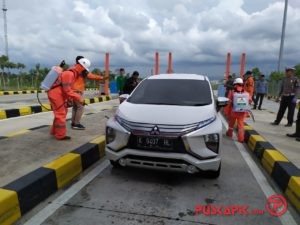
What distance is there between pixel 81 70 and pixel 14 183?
11.4ft

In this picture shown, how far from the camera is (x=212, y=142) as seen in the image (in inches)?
154

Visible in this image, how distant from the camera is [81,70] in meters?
6.44

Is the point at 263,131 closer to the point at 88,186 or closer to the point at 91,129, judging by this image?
the point at 91,129

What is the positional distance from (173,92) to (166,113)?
40.0 inches

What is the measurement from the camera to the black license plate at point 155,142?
3.79 metres

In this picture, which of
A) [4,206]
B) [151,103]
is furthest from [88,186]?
[151,103]

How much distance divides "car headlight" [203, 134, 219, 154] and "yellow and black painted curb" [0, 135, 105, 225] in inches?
78.9

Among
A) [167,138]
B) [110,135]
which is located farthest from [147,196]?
[110,135]

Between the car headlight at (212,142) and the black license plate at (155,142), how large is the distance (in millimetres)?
477

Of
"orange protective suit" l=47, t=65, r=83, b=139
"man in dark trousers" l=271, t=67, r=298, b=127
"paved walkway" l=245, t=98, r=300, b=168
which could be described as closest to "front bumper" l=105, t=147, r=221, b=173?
"paved walkway" l=245, t=98, r=300, b=168

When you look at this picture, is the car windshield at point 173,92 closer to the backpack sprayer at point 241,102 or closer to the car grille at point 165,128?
the car grille at point 165,128

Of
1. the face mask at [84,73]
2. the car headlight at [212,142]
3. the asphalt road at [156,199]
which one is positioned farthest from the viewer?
the face mask at [84,73]

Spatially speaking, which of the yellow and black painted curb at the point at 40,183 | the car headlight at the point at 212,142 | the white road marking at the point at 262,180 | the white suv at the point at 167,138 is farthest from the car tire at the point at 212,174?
the yellow and black painted curb at the point at 40,183

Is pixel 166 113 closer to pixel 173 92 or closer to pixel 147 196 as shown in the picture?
pixel 173 92
